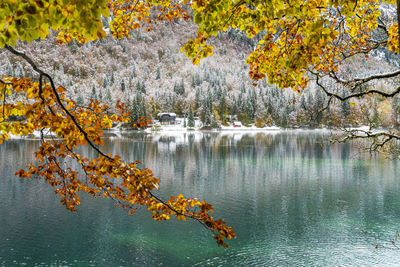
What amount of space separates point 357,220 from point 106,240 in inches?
709

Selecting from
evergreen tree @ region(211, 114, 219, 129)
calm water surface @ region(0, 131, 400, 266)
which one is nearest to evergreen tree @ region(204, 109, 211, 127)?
evergreen tree @ region(211, 114, 219, 129)

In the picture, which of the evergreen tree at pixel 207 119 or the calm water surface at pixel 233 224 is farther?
the evergreen tree at pixel 207 119

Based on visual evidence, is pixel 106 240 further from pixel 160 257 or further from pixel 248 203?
pixel 248 203

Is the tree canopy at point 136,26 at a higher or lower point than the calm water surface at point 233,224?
higher

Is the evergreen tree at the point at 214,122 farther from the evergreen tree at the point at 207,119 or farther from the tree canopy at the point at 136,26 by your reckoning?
the tree canopy at the point at 136,26

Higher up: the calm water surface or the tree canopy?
the tree canopy

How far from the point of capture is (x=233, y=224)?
75.6 ft

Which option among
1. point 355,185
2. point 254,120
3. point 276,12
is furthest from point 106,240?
point 254,120

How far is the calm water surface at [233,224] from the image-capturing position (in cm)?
1808

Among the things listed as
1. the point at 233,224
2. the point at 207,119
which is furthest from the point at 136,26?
the point at 207,119

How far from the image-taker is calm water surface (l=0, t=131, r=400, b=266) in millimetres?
18078

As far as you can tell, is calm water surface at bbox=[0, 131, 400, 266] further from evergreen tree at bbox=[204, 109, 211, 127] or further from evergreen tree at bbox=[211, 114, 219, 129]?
evergreen tree at bbox=[204, 109, 211, 127]

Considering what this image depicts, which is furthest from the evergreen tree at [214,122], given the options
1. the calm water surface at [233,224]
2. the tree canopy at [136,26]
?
the tree canopy at [136,26]

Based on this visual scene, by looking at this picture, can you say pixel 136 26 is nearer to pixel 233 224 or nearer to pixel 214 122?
pixel 233 224
